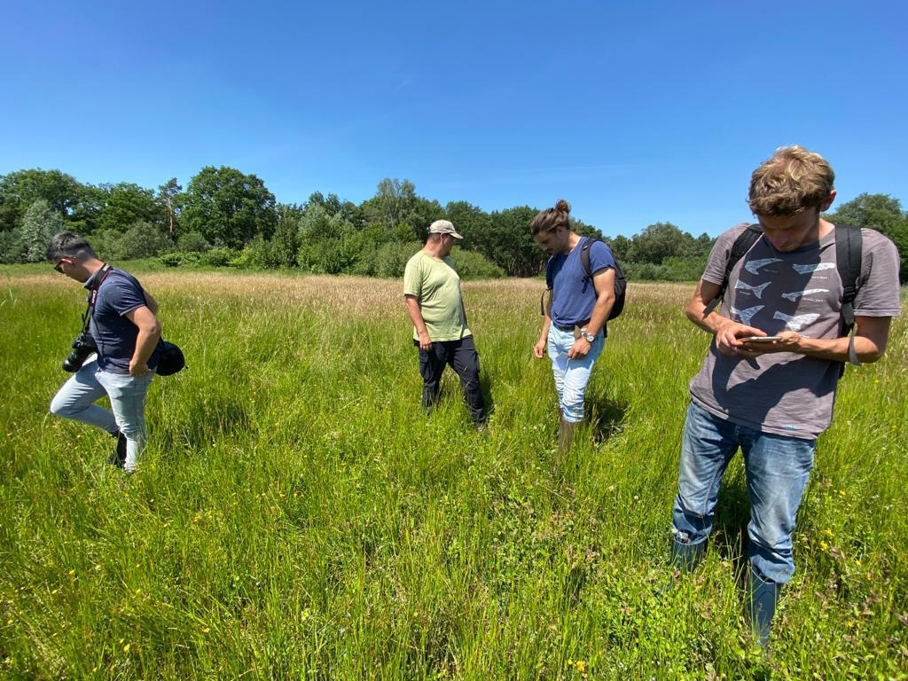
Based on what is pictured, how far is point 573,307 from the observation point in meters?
2.80

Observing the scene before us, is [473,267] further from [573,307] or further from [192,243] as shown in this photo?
[192,243]

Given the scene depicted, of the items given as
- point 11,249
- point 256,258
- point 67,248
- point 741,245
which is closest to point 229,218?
point 11,249

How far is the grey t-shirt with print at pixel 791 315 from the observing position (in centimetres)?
130

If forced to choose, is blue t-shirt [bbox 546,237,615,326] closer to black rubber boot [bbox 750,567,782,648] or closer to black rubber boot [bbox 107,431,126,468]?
black rubber boot [bbox 750,567,782,648]

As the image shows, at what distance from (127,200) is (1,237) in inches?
922

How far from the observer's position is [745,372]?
5.17 feet

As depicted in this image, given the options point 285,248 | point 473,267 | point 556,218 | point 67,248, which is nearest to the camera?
point 67,248

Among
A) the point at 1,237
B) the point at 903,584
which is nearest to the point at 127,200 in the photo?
the point at 1,237

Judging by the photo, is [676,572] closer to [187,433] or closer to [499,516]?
[499,516]

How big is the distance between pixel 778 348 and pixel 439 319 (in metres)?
2.51

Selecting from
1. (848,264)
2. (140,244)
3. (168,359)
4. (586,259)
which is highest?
(140,244)

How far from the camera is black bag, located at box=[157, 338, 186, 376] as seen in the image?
280 cm

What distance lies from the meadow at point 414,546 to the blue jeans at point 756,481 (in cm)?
21

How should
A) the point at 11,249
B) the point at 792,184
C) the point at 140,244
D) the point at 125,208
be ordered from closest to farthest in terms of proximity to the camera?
1. the point at 792,184
2. the point at 11,249
3. the point at 140,244
4. the point at 125,208
